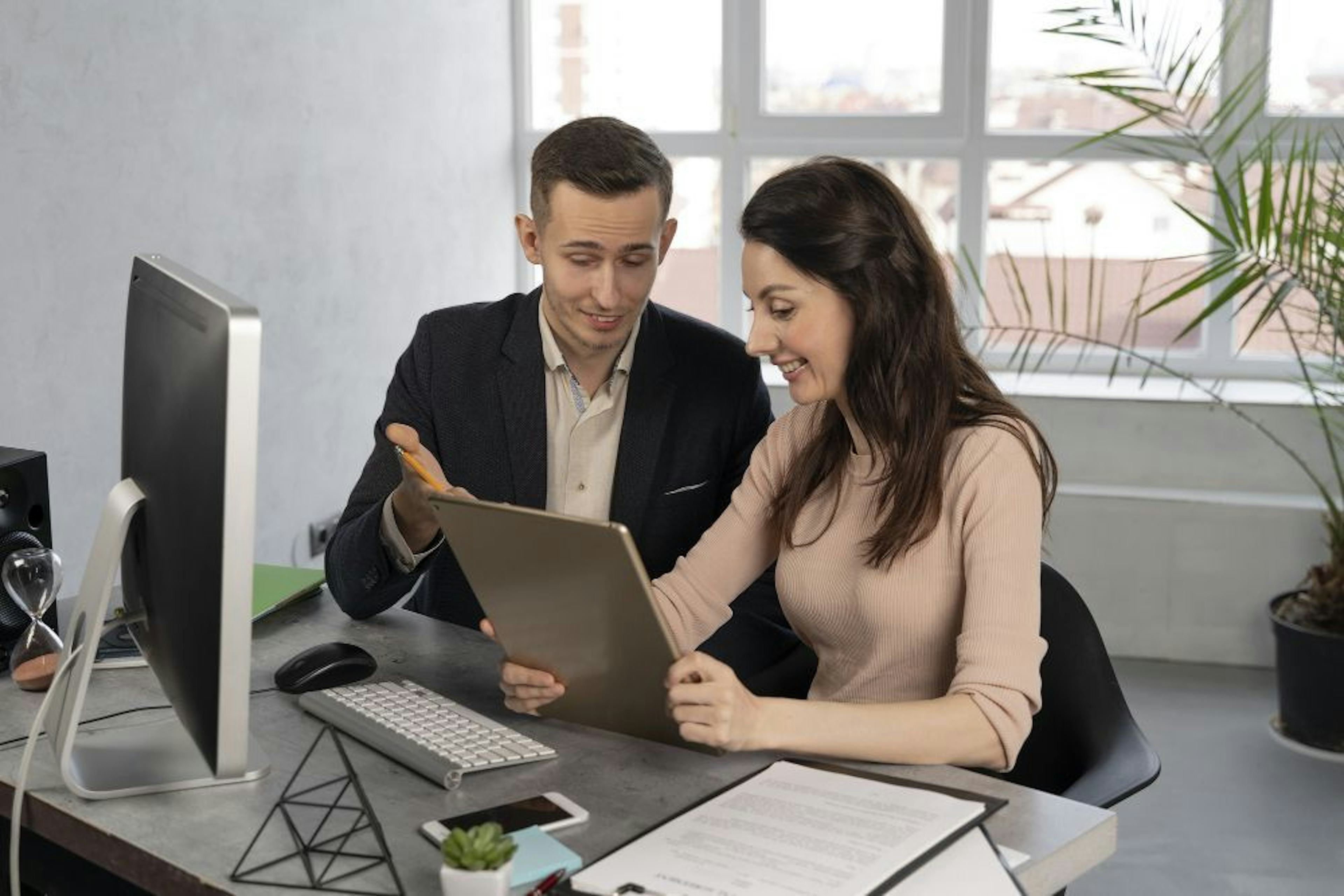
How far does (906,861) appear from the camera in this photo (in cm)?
131

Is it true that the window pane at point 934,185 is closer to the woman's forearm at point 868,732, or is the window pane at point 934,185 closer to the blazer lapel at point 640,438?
the blazer lapel at point 640,438

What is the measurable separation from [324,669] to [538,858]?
0.56 metres

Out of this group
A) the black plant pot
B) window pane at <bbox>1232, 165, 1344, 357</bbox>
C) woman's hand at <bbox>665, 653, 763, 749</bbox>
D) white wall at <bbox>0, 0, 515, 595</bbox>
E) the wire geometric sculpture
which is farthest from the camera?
window pane at <bbox>1232, 165, 1344, 357</bbox>

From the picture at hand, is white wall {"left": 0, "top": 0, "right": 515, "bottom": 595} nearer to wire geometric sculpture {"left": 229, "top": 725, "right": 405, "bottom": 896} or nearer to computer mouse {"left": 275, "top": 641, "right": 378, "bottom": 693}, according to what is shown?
computer mouse {"left": 275, "top": 641, "right": 378, "bottom": 693}

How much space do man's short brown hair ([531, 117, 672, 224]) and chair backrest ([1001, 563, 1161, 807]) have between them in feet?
2.50

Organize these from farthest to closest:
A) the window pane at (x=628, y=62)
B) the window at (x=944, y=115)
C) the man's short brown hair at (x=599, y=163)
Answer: the window pane at (x=628, y=62)
the window at (x=944, y=115)
the man's short brown hair at (x=599, y=163)

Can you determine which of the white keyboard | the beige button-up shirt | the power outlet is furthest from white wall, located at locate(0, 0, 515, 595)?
the white keyboard

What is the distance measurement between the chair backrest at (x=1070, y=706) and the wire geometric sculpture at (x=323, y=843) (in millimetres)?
853

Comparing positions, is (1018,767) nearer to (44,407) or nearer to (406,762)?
(406,762)

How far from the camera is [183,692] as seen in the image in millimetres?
1442

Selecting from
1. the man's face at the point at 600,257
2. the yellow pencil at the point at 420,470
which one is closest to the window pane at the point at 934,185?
the man's face at the point at 600,257

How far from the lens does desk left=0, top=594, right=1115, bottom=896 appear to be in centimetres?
139

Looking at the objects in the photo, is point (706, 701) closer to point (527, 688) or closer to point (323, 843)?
point (527, 688)

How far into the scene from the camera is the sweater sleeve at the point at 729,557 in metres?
2.01
